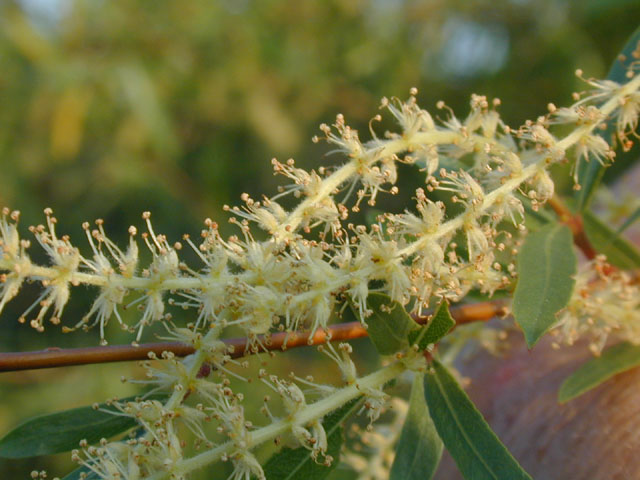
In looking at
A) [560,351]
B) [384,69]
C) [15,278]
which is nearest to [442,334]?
[15,278]

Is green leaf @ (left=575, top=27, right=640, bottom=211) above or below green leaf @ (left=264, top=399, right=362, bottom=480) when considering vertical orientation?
above

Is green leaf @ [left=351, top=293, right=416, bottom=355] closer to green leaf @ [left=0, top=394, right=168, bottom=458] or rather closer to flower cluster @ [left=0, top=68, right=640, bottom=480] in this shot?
flower cluster @ [left=0, top=68, right=640, bottom=480]

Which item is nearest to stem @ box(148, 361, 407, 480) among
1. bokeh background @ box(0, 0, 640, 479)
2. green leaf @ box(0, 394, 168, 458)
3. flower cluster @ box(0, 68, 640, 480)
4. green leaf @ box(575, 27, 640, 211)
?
flower cluster @ box(0, 68, 640, 480)

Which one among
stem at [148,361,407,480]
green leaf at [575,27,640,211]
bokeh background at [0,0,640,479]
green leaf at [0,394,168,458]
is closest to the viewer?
stem at [148,361,407,480]

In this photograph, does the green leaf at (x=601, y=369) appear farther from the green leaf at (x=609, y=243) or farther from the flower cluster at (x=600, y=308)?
the green leaf at (x=609, y=243)

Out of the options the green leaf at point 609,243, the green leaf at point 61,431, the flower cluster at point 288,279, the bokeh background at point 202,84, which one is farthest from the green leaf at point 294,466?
the bokeh background at point 202,84

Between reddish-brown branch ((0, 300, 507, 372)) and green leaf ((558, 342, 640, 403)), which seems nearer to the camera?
reddish-brown branch ((0, 300, 507, 372))
